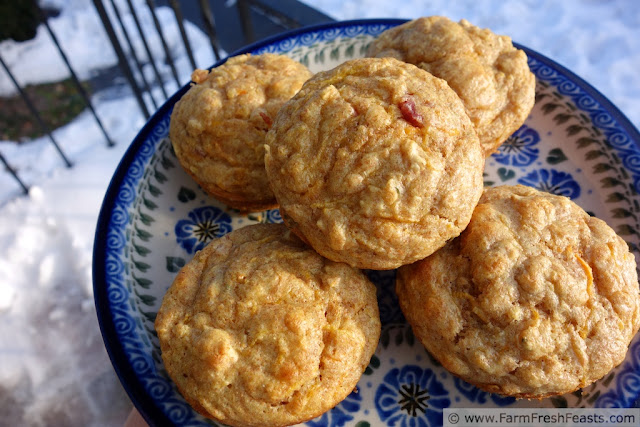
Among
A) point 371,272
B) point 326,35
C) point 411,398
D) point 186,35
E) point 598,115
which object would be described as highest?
point 326,35

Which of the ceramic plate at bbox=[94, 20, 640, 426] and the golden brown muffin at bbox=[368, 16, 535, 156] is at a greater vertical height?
the golden brown muffin at bbox=[368, 16, 535, 156]

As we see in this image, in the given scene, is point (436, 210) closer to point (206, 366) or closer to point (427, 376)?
point (427, 376)

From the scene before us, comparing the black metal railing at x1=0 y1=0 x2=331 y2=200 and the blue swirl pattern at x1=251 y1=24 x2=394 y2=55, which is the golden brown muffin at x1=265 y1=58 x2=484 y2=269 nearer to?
the blue swirl pattern at x1=251 y1=24 x2=394 y2=55

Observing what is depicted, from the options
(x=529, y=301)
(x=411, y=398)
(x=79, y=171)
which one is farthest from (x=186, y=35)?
(x=529, y=301)

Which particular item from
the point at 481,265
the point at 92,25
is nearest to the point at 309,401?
the point at 481,265

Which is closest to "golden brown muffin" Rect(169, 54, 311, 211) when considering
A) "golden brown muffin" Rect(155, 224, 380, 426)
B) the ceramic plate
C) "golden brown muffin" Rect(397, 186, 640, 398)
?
the ceramic plate

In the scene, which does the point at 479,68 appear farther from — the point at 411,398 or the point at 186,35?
the point at 186,35
